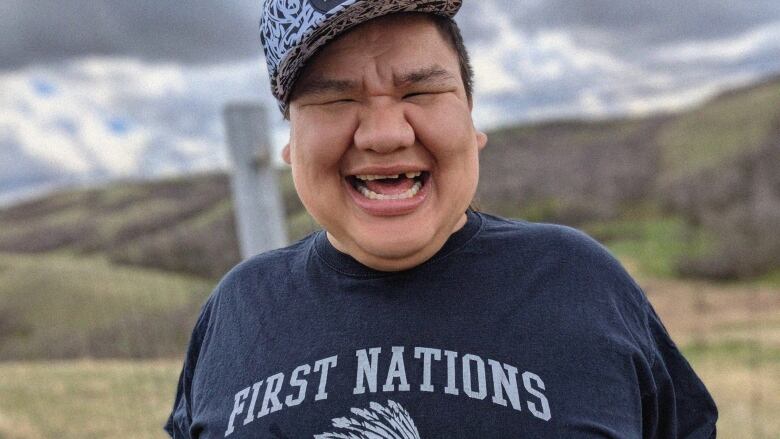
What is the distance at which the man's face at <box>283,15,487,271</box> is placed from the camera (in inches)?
50.4

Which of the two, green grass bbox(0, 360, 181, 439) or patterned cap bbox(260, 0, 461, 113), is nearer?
patterned cap bbox(260, 0, 461, 113)

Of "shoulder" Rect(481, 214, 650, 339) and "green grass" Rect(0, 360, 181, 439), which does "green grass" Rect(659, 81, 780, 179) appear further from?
"shoulder" Rect(481, 214, 650, 339)

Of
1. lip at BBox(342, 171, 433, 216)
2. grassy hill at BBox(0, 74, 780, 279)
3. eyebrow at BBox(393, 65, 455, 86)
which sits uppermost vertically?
eyebrow at BBox(393, 65, 455, 86)

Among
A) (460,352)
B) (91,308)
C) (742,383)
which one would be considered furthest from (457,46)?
(91,308)

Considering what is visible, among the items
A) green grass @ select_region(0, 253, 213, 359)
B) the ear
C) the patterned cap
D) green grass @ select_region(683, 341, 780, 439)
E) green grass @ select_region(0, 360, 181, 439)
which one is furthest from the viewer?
green grass @ select_region(0, 253, 213, 359)

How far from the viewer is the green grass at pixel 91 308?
664 inches

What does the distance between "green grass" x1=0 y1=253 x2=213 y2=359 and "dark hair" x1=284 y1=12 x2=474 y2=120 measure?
44.3 feet

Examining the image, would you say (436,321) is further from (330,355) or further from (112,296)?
(112,296)

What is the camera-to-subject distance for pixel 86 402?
23.0 feet

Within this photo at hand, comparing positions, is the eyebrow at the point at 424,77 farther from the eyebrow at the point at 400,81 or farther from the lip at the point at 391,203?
the lip at the point at 391,203

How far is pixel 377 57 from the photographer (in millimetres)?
1282

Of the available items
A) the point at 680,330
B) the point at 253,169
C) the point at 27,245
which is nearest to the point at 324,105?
the point at 253,169

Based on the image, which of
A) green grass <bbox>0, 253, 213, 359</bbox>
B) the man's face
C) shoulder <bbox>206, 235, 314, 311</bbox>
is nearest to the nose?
the man's face

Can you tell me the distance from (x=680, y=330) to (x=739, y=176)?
23311 millimetres
